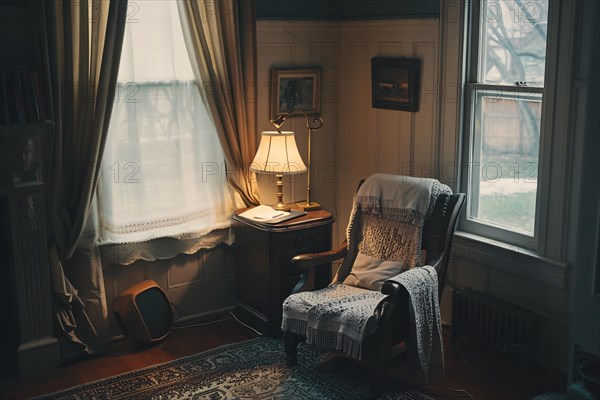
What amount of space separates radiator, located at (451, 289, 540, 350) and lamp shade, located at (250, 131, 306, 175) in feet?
4.24

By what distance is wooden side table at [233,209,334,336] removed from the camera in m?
4.39

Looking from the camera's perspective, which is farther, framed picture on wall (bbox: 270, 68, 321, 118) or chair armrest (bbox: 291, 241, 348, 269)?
framed picture on wall (bbox: 270, 68, 321, 118)

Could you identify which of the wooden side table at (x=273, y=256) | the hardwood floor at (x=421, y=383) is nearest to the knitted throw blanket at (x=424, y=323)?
the hardwood floor at (x=421, y=383)

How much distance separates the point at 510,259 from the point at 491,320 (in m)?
0.37

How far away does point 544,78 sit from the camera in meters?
3.83

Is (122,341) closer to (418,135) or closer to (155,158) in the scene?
(155,158)

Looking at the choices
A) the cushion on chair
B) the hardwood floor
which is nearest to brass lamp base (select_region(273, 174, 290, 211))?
the cushion on chair

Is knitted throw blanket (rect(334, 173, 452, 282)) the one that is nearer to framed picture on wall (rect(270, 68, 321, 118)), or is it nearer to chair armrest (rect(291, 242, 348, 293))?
chair armrest (rect(291, 242, 348, 293))

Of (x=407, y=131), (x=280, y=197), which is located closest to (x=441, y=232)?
(x=407, y=131)

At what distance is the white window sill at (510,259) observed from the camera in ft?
12.8

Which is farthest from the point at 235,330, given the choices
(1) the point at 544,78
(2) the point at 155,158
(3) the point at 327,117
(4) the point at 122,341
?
(1) the point at 544,78

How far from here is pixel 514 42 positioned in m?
4.03

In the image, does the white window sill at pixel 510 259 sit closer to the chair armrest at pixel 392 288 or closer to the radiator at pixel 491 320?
the radiator at pixel 491 320

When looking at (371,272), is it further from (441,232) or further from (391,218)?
(441,232)
